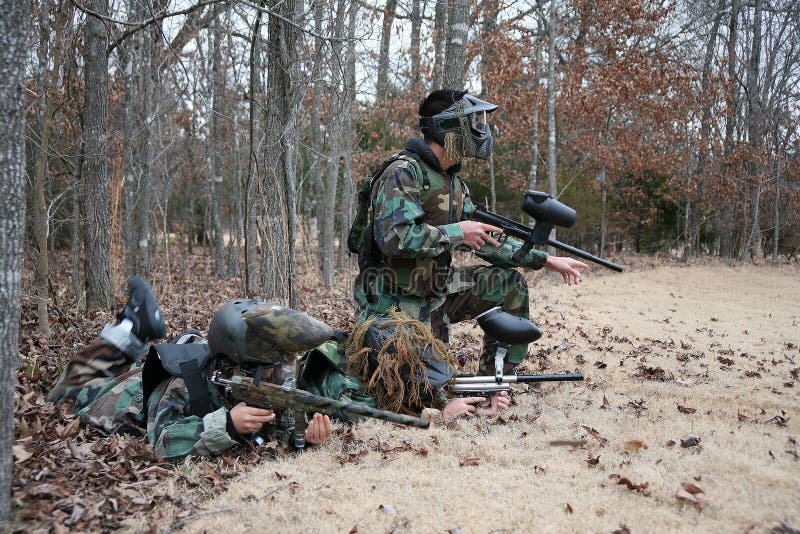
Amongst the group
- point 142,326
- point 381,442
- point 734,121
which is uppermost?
point 734,121

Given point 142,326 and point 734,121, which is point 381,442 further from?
point 734,121

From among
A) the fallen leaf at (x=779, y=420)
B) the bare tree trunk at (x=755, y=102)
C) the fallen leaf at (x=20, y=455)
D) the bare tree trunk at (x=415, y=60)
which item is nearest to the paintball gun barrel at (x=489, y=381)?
the fallen leaf at (x=779, y=420)

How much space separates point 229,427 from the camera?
3299 mm

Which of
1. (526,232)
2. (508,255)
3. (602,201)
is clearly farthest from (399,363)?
(602,201)

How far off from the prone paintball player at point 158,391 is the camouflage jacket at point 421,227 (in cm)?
135

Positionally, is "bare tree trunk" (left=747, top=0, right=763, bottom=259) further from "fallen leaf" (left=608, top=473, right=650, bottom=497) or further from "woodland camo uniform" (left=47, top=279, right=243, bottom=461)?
"woodland camo uniform" (left=47, top=279, right=243, bottom=461)

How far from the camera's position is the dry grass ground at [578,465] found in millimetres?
2605

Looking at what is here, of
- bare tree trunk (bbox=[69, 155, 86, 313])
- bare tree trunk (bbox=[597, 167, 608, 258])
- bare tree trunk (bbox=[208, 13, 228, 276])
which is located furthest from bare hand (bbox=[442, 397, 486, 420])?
bare tree trunk (bbox=[597, 167, 608, 258])

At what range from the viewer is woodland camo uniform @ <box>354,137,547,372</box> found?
13.7 ft

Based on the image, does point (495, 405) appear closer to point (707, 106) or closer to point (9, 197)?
point (9, 197)

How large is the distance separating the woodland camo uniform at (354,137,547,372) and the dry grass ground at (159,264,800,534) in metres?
0.81

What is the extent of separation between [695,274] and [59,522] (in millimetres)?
14800

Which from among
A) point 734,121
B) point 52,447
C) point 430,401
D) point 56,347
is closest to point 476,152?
point 430,401

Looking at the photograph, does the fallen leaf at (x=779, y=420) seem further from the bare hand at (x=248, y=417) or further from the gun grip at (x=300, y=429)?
the bare hand at (x=248, y=417)
